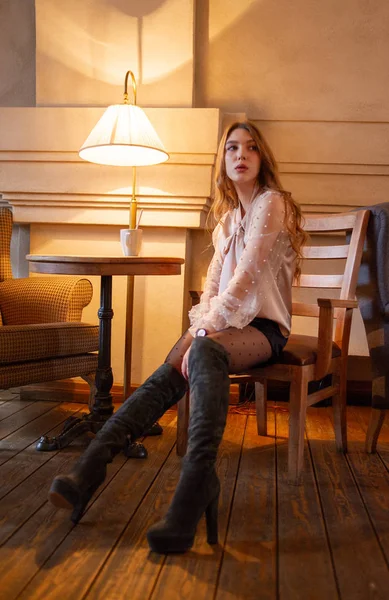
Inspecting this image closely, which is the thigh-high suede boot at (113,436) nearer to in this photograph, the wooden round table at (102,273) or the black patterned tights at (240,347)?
the black patterned tights at (240,347)

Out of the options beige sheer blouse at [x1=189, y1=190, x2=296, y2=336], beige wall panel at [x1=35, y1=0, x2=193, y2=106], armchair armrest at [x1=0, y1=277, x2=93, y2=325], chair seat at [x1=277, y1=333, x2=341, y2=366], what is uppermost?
beige wall panel at [x1=35, y1=0, x2=193, y2=106]

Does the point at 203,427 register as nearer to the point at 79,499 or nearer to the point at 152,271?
Answer: the point at 79,499

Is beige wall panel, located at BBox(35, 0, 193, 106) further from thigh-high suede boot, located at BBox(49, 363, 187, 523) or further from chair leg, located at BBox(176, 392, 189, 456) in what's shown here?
thigh-high suede boot, located at BBox(49, 363, 187, 523)

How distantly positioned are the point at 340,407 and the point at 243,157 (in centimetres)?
101

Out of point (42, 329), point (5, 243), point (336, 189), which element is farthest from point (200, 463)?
point (336, 189)

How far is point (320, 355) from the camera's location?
212 centimetres

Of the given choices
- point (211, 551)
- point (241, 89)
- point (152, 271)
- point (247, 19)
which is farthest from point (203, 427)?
point (247, 19)

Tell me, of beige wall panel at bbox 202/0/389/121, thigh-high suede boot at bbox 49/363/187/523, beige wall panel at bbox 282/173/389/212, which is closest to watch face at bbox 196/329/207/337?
thigh-high suede boot at bbox 49/363/187/523

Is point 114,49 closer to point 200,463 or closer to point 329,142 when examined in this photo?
point 329,142

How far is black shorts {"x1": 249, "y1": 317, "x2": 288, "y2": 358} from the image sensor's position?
1.96 metres

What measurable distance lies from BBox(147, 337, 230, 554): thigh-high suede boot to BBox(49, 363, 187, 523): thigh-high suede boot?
19 centimetres

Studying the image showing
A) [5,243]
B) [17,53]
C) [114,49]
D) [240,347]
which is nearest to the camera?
[240,347]

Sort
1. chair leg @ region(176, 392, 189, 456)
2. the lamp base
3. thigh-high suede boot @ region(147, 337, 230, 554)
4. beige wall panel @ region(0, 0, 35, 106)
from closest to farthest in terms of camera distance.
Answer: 1. thigh-high suede boot @ region(147, 337, 230, 554)
2. chair leg @ region(176, 392, 189, 456)
3. the lamp base
4. beige wall panel @ region(0, 0, 35, 106)

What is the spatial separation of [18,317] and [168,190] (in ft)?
3.11
